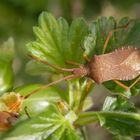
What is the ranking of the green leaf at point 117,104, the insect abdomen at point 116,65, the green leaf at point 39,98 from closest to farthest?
the green leaf at point 39,98, the green leaf at point 117,104, the insect abdomen at point 116,65

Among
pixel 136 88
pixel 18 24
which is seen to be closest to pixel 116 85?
pixel 136 88

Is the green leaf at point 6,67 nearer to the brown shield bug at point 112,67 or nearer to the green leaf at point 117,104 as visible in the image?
the brown shield bug at point 112,67

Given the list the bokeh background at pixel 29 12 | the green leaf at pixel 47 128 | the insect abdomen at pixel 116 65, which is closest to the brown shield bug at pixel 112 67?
the insect abdomen at pixel 116 65

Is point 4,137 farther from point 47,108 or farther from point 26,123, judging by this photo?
point 47,108

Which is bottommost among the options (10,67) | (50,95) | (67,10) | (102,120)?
(102,120)

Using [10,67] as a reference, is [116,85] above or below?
below

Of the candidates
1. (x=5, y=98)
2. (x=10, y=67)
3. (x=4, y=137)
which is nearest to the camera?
(x=4, y=137)

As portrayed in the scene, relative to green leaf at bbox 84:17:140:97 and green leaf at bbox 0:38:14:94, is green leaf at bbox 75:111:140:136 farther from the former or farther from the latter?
green leaf at bbox 0:38:14:94
